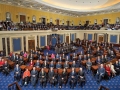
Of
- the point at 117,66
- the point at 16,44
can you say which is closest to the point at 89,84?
the point at 117,66

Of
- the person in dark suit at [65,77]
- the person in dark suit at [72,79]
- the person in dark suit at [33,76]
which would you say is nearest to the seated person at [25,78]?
the person in dark suit at [33,76]

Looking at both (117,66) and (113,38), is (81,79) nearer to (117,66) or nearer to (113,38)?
(117,66)

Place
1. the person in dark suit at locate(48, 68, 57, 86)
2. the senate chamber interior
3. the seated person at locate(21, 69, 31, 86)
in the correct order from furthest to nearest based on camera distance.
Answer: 1. the senate chamber interior
2. the seated person at locate(21, 69, 31, 86)
3. the person in dark suit at locate(48, 68, 57, 86)

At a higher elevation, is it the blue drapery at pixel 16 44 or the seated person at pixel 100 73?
the blue drapery at pixel 16 44

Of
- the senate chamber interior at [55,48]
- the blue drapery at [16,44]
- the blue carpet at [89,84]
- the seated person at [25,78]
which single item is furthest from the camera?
the blue drapery at [16,44]

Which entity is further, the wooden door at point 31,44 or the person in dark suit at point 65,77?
the wooden door at point 31,44

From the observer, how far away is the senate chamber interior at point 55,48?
26.2 ft

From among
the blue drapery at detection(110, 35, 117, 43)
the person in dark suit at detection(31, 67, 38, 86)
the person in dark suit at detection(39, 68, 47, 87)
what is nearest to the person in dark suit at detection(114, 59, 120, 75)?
the person in dark suit at detection(39, 68, 47, 87)

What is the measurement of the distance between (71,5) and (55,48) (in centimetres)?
1083

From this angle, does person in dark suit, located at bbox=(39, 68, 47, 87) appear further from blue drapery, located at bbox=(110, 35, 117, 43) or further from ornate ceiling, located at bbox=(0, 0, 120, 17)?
blue drapery, located at bbox=(110, 35, 117, 43)

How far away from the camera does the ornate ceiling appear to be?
55.7 ft

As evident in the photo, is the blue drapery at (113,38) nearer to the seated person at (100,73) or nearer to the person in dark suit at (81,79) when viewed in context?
the seated person at (100,73)

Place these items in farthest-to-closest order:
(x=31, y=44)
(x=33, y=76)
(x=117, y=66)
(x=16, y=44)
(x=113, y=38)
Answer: (x=113, y=38) → (x=31, y=44) → (x=16, y=44) → (x=117, y=66) → (x=33, y=76)

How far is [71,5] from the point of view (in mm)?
23734
